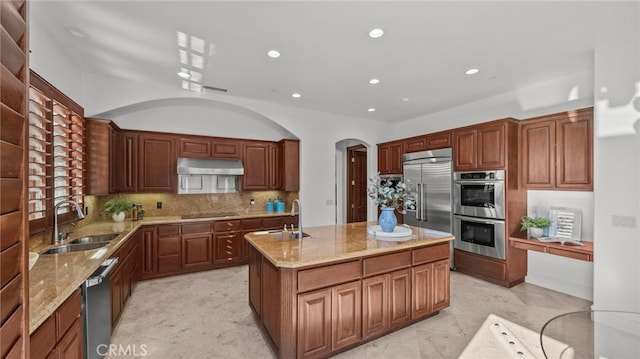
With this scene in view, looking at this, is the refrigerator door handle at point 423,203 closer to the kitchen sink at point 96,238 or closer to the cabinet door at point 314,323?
the cabinet door at point 314,323

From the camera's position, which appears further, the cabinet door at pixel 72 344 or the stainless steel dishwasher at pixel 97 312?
the stainless steel dishwasher at pixel 97 312

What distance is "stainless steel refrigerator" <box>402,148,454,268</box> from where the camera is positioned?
459 cm

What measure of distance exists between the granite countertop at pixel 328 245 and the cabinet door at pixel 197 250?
2.01 m

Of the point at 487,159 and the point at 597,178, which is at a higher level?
the point at 487,159

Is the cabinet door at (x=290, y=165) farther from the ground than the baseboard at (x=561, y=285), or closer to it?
farther from the ground

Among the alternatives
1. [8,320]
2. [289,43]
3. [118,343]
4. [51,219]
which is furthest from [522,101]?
[51,219]

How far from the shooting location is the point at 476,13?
7.63ft

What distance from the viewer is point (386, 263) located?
8.25 ft

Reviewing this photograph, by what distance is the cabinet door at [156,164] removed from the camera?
439cm

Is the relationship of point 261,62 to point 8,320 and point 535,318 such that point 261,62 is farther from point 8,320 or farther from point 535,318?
point 535,318

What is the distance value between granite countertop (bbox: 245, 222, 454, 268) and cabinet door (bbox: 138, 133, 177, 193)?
2590mm

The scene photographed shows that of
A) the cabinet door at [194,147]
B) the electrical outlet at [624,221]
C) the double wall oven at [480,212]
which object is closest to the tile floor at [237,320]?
the double wall oven at [480,212]

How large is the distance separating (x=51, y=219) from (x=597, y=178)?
5801mm

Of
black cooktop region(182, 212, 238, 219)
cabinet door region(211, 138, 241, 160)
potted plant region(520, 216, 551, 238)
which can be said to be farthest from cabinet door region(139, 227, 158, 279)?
potted plant region(520, 216, 551, 238)
